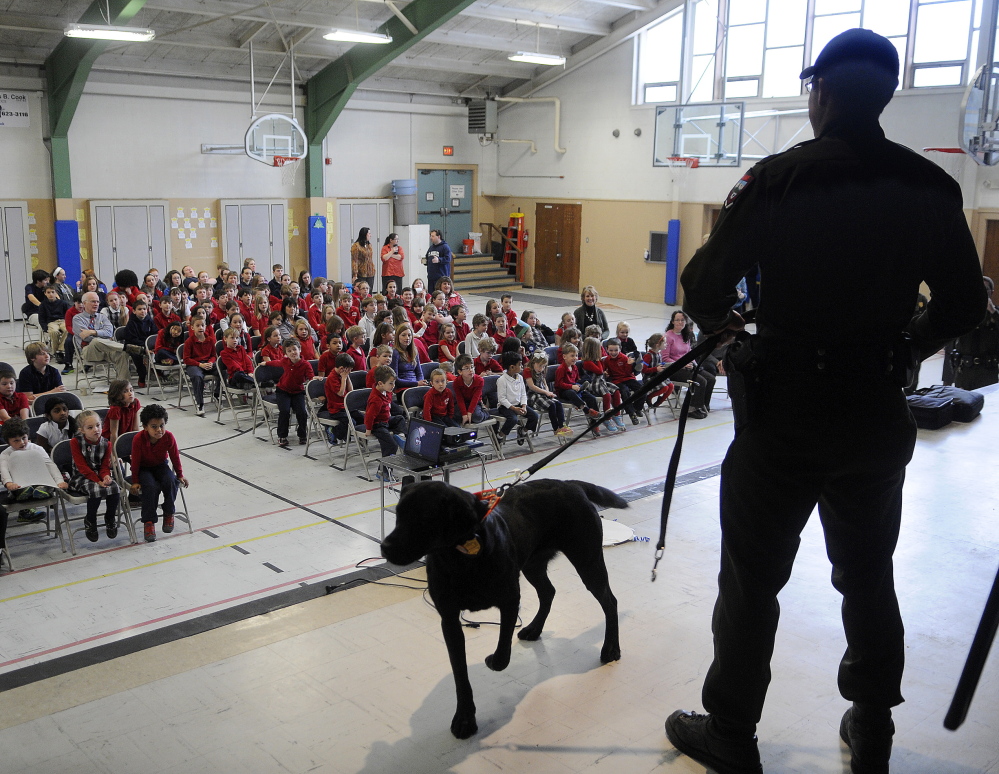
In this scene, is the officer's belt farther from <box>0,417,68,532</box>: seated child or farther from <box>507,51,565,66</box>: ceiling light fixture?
<box>507,51,565,66</box>: ceiling light fixture

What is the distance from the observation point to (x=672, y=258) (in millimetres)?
20250

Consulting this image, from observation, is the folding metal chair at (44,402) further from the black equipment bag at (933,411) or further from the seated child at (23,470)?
the black equipment bag at (933,411)

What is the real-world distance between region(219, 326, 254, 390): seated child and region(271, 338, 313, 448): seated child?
3.30 feet

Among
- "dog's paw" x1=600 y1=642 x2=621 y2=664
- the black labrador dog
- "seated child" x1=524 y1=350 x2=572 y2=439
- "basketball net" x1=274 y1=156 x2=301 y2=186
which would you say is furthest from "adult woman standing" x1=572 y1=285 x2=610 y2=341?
"basketball net" x1=274 y1=156 x2=301 y2=186

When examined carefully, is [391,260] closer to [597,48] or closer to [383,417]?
[597,48]

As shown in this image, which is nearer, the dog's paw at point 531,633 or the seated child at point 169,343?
the dog's paw at point 531,633

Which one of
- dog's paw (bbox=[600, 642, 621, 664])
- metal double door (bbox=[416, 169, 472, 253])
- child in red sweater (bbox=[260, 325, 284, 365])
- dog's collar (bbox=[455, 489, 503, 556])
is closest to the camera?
dog's collar (bbox=[455, 489, 503, 556])

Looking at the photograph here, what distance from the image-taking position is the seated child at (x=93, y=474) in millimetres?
6508

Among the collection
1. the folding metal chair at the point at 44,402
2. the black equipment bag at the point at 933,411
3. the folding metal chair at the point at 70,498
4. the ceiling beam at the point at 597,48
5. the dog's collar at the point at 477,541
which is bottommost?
the folding metal chair at the point at 70,498

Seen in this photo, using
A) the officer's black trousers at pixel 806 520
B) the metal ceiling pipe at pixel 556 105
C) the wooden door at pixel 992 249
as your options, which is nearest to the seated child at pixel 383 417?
the officer's black trousers at pixel 806 520

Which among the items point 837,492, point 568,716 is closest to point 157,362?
point 568,716

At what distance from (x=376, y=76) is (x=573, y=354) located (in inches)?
542

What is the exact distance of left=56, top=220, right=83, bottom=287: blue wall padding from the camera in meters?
17.1

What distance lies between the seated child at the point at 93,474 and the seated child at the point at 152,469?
0.18m
